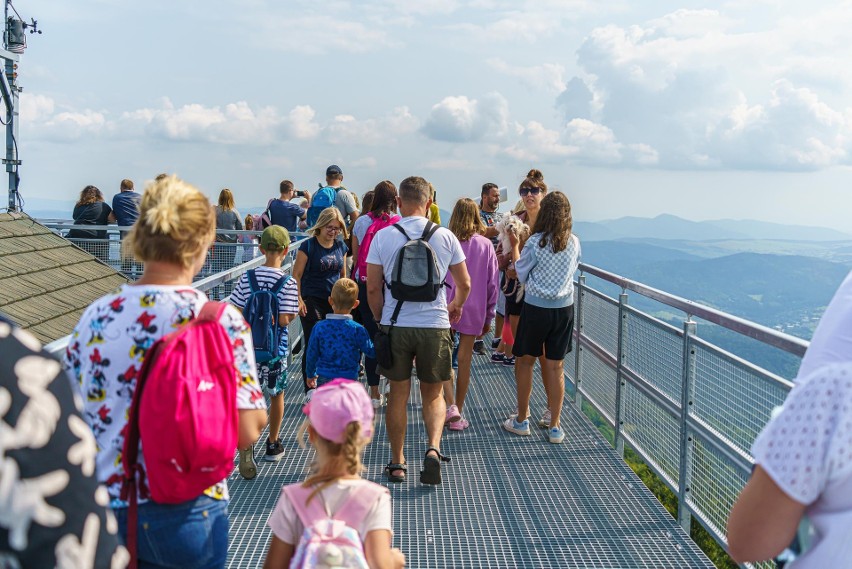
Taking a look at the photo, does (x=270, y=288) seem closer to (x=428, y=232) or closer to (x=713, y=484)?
(x=428, y=232)

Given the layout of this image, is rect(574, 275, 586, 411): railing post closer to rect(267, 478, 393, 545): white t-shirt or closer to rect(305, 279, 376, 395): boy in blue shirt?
rect(305, 279, 376, 395): boy in blue shirt

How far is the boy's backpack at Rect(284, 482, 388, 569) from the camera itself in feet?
8.45

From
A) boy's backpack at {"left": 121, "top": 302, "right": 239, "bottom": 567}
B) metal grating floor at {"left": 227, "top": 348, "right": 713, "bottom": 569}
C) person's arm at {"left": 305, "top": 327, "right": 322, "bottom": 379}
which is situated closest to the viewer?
boy's backpack at {"left": 121, "top": 302, "right": 239, "bottom": 567}

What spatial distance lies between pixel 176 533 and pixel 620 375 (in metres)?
4.72

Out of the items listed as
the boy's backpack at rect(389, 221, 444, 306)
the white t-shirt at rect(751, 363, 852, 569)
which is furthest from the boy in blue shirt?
the white t-shirt at rect(751, 363, 852, 569)

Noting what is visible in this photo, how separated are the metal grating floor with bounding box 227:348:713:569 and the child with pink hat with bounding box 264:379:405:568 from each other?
1792mm

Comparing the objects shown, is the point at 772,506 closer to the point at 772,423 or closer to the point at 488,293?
the point at 772,423

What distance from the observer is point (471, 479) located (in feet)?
18.7

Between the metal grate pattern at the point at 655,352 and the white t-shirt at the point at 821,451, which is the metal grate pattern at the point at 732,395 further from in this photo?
the white t-shirt at the point at 821,451

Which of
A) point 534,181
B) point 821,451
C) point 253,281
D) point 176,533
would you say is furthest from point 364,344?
point 821,451

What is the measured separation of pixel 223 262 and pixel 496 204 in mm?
4449

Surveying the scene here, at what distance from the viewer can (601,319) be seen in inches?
280

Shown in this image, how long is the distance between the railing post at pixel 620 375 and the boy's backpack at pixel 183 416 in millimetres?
4593

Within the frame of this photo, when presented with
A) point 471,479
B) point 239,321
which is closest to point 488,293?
point 471,479
